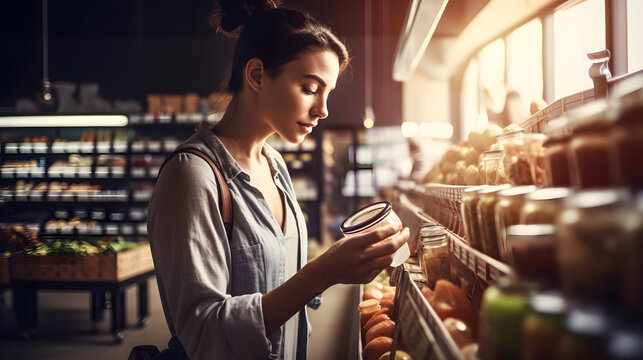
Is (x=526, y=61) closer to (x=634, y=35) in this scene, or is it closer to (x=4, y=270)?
(x=634, y=35)

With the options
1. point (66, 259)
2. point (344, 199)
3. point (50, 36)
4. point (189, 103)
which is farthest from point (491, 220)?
point (50, 36)

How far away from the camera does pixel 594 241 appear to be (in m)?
0.41

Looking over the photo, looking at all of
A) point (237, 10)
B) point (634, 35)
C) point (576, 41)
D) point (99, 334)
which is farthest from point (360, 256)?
point (99, 334)

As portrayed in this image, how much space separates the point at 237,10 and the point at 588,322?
1314 millimetres

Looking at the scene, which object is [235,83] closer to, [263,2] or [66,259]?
[263,2]

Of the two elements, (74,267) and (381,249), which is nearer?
(381,249)

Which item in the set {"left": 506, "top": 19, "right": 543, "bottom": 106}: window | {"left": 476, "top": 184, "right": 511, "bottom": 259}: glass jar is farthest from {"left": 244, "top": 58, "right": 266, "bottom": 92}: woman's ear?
{"left": 506, "top": 19, "right": 543, "bottom": 106}: window

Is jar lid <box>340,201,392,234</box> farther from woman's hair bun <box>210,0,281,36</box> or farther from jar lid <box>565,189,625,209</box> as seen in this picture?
woman's hair bun <box>210,0,281,36</box>

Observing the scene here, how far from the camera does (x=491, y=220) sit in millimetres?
878

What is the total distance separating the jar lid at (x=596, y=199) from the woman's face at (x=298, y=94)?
2.79 ft

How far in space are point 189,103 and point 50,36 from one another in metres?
3.24

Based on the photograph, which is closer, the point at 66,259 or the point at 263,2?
the point at 263,2

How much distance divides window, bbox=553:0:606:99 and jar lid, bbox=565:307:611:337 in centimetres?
295

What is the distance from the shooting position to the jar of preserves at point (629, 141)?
410mm
